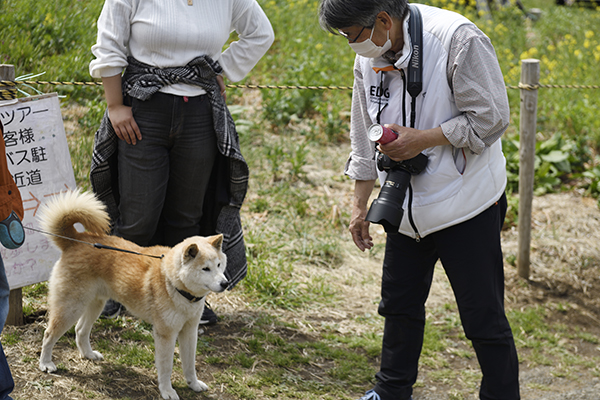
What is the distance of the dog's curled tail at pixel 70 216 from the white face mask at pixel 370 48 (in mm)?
1436

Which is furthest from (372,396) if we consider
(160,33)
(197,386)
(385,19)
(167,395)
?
(160,33)

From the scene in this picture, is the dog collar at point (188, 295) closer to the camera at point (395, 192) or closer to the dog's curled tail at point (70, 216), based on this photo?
the dog's curled tail at point (70, 216)

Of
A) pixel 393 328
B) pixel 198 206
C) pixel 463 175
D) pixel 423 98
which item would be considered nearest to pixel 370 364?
pixel 393 328

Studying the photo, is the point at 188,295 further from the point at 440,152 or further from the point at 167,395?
the point at 440,152

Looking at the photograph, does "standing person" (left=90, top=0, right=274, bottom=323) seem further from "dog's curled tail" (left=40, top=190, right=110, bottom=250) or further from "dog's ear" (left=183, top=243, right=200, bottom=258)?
"dog's ear" (left=183, top=243, right=200, bottom=258)

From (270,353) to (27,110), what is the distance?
72.2 inches

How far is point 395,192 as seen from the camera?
2.18 m

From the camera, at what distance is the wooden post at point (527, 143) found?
4.28 metres

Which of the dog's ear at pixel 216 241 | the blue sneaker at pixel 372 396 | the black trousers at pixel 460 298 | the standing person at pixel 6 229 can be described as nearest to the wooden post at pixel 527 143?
the black trousers at pixel 460 298

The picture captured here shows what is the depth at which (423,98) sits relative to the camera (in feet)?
7.04

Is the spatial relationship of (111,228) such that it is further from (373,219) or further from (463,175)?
(463,175)

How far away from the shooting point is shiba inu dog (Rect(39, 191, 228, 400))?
2.59 m

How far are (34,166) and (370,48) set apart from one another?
1886 mm

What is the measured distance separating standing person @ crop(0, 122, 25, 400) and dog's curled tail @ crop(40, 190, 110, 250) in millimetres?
576
